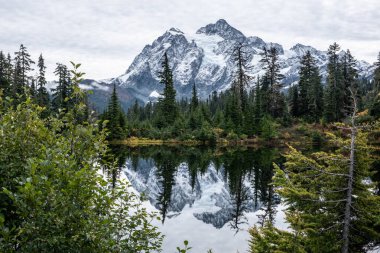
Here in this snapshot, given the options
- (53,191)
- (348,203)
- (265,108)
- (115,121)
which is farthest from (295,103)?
(53,191)

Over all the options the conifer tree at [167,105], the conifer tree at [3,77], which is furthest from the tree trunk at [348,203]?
the conifer tree at [167,105]

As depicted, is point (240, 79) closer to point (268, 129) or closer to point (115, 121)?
point (268, 129)

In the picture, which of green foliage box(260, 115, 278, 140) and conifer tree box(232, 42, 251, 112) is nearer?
green foliage box(260, 115, 278, 140)

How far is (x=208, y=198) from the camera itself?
2344cm

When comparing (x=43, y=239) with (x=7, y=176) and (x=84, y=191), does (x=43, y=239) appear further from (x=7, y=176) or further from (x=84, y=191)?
(x=7, y=176)

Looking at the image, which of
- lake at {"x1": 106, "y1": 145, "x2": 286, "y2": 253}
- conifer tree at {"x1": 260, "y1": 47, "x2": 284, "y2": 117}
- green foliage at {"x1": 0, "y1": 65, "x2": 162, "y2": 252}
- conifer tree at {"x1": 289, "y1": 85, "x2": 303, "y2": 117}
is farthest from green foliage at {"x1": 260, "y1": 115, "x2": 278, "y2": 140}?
green foliage at {"x1": 0, "y1": 65, "x2": 162, "y2": 252}

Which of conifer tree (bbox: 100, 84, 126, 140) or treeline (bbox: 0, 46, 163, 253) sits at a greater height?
conifer tree (bbox: 100, 84, 126, 140)

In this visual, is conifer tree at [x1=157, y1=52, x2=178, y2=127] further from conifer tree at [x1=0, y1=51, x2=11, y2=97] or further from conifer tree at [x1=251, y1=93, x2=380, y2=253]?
conifer tree at [x1=251, y1=93, x2=380, y2=253]

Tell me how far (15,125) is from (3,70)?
197ft

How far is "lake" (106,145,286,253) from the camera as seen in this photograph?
50.6ft

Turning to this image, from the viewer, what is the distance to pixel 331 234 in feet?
26.2

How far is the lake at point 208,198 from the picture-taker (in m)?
15.4

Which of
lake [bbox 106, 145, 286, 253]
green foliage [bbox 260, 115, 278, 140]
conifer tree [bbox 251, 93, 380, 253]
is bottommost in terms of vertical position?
lake [bbox 106, 145, 286, 253]

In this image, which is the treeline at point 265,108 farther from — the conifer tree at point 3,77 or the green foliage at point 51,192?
the green foliage at point 51,192
